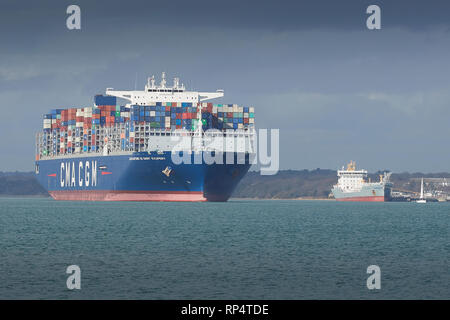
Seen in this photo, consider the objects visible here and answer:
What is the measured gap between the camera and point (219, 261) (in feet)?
106

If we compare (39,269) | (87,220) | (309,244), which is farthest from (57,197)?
(39,269)

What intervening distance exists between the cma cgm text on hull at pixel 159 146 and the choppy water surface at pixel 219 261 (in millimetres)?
32612

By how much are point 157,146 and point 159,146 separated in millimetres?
244

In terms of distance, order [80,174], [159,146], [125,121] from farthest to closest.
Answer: [80,174] < [125,121] < [159,146]

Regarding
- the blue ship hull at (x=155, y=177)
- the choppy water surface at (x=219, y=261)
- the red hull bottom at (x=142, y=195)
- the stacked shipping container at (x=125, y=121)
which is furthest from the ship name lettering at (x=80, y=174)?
the choppy water surface at (x=219, y=261)

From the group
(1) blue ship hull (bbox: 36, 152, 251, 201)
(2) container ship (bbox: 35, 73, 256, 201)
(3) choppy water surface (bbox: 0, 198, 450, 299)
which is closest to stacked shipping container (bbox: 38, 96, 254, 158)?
(2) container ship (bbox: 35, 73, 256, 201)

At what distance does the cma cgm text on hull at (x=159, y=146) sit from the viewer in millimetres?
86375

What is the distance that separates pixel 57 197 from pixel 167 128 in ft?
119

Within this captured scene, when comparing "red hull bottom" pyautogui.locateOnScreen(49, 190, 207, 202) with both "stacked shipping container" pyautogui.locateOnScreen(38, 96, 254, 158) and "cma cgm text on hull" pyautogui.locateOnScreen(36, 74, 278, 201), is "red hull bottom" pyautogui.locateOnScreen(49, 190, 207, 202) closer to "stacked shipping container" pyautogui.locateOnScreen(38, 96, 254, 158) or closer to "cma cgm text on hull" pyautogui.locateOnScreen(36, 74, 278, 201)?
"cma cgm text on hull" pyautogui.locateOnScreen(36, 74, 278, 201)

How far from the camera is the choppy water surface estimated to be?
973 inches

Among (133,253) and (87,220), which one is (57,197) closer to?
(87,220)

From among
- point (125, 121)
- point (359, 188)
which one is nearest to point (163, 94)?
point (125, 121)

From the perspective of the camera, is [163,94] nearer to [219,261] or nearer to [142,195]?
[142,195]
